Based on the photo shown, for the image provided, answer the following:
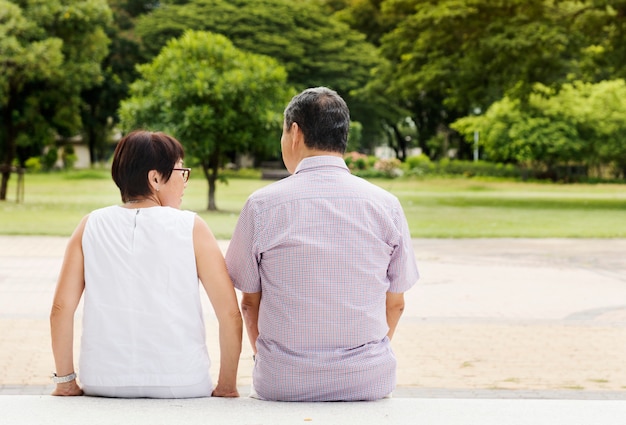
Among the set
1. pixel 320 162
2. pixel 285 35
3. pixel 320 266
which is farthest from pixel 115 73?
pixel 320 266

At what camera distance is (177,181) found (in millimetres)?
3496

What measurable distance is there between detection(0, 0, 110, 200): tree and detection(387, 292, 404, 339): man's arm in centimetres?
2585

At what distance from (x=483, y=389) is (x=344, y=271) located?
2.94 meters

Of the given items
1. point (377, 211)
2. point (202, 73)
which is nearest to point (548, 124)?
point (202, 73)

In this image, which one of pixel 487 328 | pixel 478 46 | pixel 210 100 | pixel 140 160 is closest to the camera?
pixel 140 160

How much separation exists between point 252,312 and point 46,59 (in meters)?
27.5

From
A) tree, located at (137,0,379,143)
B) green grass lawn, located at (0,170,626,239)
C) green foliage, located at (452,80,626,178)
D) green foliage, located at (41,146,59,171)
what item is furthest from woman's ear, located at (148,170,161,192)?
green foliage, located at (41,146,59,171)

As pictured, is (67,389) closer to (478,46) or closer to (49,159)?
(478,46)

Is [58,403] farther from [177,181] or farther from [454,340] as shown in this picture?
[454,340]

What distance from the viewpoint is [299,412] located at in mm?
3150

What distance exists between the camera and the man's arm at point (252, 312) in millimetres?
3510

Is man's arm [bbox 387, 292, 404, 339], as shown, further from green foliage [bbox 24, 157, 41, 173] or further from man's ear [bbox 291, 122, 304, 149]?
green foliage [bbox 24, 157, 41, 173]

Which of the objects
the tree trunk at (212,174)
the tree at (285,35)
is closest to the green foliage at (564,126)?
the tree at (285,35)

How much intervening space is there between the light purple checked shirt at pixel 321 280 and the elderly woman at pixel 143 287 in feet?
0.58
